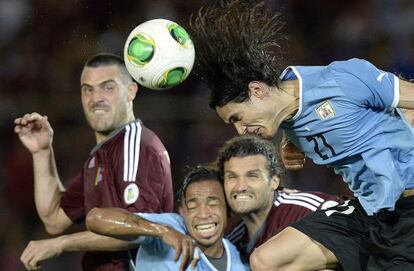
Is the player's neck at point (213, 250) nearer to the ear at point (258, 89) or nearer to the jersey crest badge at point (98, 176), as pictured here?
the jersey crest badge at point (98, 176)

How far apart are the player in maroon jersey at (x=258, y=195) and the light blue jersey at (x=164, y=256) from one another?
0.11 metres

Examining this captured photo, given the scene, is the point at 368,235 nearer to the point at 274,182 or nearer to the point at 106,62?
the point at 274,182

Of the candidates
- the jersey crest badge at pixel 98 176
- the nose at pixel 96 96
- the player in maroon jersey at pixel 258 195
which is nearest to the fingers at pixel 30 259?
the jersey crest badge at pixel 98 176

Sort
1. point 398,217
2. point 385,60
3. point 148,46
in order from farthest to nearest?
1. point 385,60
2. point 148,46
3. point 398,217

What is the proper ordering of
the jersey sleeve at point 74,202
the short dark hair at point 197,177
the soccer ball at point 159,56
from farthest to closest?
1. the jersey sleeve at point 74,202
2. the short dark hair at point 197,177
3. the soccer ball at point 159,56

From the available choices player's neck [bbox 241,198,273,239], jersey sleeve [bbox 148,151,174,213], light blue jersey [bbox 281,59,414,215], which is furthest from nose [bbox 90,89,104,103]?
light blue jersey [bbox 281,59,414,215]

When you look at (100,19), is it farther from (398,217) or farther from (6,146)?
(398,217)

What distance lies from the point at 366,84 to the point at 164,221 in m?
1.44

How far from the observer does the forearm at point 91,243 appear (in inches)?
198

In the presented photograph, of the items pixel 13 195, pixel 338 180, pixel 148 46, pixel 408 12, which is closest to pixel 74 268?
pixel 13 195

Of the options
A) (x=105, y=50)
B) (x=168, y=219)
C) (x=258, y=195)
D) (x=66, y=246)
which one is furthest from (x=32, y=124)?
(x=105, y=50)

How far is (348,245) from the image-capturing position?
4.38 metres

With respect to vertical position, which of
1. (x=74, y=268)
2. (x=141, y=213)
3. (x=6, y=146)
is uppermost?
(x=6, y=146)

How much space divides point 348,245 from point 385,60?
4.04 m
